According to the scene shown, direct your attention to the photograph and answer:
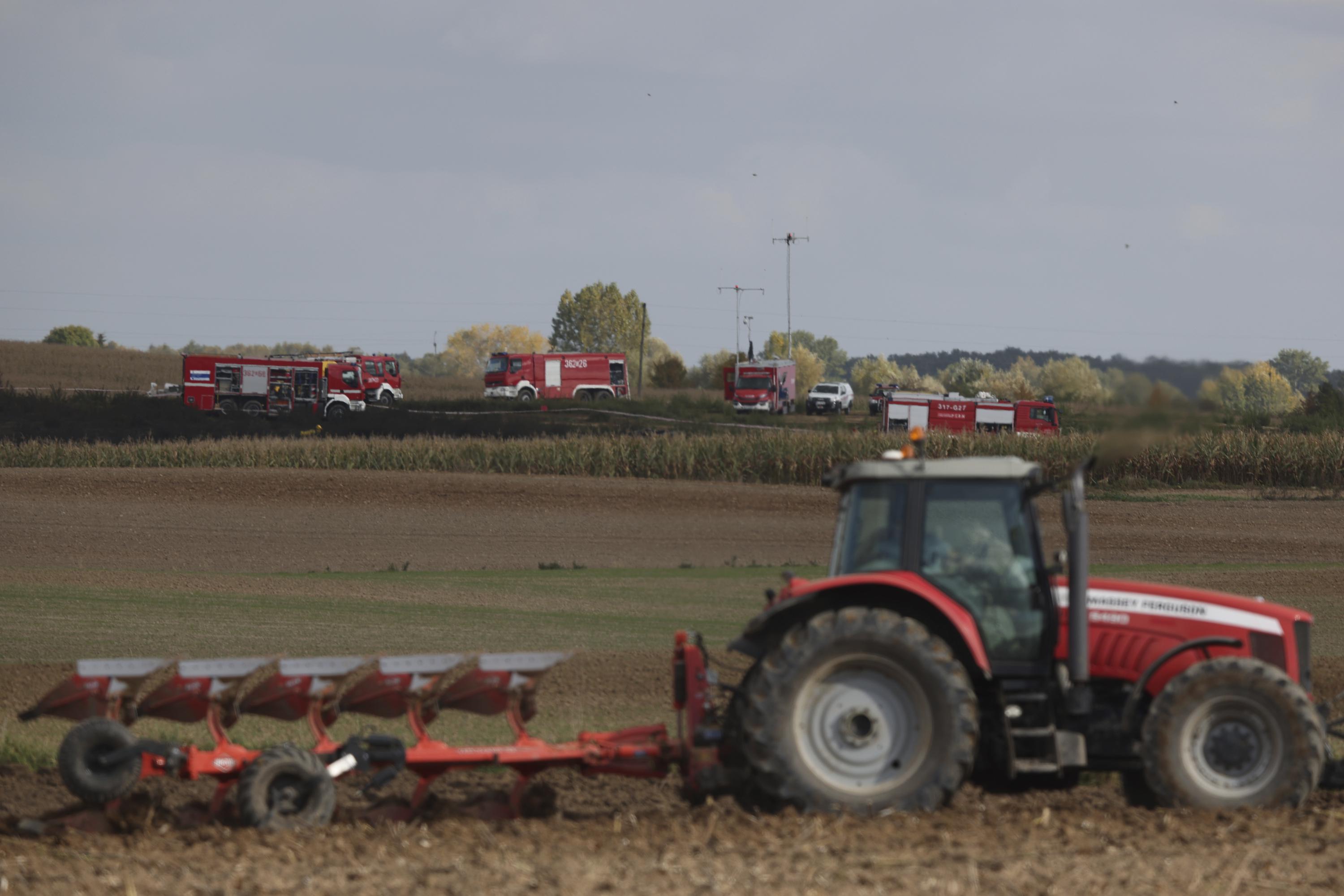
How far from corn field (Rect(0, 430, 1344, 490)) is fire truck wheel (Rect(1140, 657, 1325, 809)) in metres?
29.2

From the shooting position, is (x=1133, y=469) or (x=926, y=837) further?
(x=1133, y=469)

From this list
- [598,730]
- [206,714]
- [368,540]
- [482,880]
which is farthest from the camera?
[368,540]

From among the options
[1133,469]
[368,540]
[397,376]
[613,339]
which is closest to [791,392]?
[397,376]

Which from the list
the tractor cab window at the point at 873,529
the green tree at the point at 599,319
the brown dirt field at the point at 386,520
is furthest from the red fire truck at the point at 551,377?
the green tree at the point at 599,319

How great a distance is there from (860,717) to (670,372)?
9390 centimetres

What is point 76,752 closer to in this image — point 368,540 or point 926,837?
point 926,837

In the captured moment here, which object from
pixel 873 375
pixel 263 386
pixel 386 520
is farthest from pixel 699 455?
pixel 873 375

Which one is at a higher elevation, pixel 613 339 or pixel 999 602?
pixel 613 339

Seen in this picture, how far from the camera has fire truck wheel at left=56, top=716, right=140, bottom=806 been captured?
7.31m

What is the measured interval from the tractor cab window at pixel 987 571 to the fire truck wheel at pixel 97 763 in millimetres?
4916

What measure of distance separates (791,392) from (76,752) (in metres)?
56.9

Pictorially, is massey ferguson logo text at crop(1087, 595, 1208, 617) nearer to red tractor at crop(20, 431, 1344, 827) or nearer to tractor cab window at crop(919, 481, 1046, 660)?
red tractor at crop(20, 431, 1344, 827)

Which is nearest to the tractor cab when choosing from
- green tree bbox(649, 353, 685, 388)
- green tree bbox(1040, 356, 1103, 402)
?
green tree bbox(1040, 356, 1103, 402)

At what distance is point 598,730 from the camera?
450 inches
